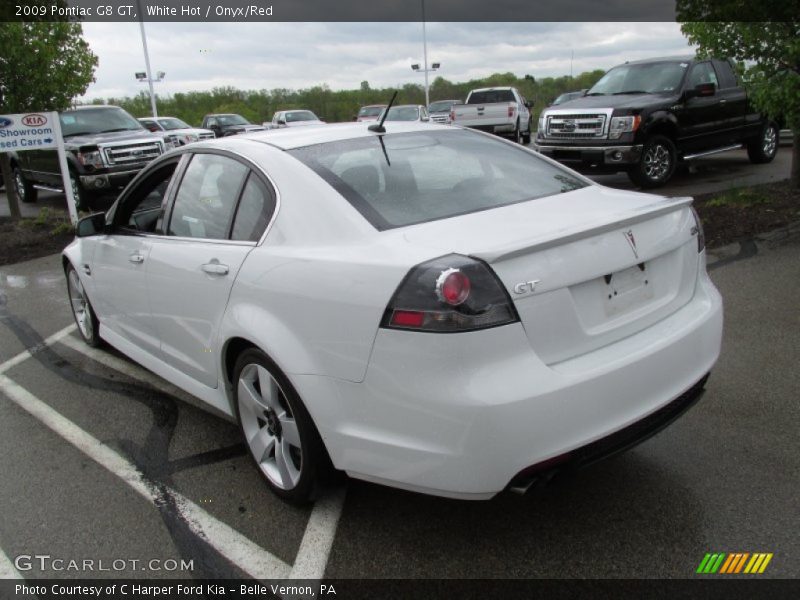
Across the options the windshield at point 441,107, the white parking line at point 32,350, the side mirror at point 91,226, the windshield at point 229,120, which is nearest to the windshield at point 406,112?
the windshield at point 441,107

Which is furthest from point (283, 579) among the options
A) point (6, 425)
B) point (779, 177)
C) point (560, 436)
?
point (779, 177)

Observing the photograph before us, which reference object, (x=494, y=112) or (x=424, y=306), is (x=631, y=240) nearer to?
(x=424, y=306)

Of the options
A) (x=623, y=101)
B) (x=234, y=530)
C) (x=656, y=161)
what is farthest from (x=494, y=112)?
(x=234, y=530)

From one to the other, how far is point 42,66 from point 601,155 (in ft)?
28.0

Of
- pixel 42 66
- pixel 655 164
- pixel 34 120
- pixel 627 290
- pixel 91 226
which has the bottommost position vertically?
pixel 655 164

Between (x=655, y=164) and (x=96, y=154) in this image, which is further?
(x=96, y=154)

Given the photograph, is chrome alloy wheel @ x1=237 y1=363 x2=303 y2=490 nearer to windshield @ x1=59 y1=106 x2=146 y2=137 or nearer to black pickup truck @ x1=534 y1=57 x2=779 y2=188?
black pickup truck @ x1=534 y1=57 x2=779 y2=188

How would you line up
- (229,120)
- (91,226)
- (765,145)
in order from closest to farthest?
(91,226) < (765,145) < (229,120)

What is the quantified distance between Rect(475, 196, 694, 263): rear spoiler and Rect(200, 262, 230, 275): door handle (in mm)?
1327

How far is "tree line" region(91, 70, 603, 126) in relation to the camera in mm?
54594

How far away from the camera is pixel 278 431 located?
308 centimetres

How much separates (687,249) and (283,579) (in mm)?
2177

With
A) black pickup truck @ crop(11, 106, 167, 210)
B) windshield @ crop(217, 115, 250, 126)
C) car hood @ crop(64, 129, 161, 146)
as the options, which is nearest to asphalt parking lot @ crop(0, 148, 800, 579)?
black pickup truck @ crop(11, 106, 167, 210)

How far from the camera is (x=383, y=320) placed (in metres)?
2.41
